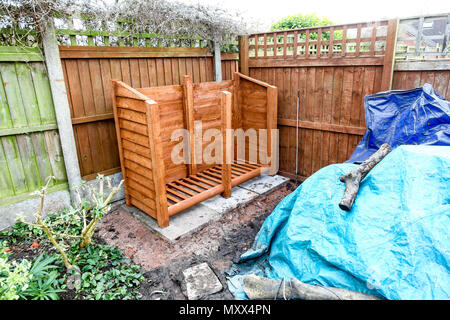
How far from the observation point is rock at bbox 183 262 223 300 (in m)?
2.36

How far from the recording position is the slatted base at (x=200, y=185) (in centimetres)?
349

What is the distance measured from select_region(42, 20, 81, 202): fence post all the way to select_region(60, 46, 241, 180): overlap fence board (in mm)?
92

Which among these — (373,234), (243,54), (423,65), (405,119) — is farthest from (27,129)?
(423,65)

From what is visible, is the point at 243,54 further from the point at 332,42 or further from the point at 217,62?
the point at 332,42

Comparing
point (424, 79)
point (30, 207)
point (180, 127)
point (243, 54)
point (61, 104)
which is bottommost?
point (30, 207)

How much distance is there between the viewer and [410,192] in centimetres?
208

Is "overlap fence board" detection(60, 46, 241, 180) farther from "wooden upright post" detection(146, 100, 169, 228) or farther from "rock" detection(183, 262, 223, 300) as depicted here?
"rock" detection(183, 262, 223, 300)

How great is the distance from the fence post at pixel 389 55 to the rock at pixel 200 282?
2.77m

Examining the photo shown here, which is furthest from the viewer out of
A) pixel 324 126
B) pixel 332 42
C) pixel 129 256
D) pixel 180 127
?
pixel 324 126

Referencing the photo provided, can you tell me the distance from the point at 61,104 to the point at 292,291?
2.84 m

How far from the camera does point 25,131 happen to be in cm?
304

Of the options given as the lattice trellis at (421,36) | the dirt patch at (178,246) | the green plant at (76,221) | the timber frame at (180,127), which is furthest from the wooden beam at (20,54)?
the lattice trellis at (421,36)

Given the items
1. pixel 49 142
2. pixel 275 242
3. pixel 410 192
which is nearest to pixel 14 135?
pixel 49 142

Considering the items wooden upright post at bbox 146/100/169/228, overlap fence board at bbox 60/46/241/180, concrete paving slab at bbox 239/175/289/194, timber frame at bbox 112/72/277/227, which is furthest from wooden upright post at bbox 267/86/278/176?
wooden upright post at bbox 146/100/169/228
